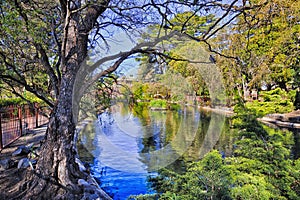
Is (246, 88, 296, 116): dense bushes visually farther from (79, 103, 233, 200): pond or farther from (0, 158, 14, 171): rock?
(0, 158, 14, 171): rock

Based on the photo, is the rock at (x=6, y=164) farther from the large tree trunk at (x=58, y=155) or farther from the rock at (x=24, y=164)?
the large tree trunk at (x=58, y=155)

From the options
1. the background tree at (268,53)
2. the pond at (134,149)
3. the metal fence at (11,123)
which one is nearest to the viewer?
the pond at (134,149)

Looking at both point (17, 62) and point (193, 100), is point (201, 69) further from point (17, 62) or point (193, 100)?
point (17, 62)

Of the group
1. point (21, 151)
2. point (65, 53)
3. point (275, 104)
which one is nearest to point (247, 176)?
point (65, 53)

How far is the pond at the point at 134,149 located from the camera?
4.67 meters

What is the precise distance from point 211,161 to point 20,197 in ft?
7.25

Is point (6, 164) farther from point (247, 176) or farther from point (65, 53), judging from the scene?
point (247, 176)

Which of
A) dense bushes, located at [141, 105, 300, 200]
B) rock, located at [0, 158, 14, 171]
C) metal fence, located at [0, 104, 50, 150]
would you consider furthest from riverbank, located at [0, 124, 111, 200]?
metal fence, located at [0, 104, 50, 150]

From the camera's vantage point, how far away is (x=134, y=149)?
7.01 metres

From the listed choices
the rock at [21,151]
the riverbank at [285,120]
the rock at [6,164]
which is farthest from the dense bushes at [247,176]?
the riverbank at [285,120]

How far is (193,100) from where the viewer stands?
2055 cm

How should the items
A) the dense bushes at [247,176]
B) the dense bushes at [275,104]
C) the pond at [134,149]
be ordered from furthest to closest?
the dense bushes at [275,104]
the pond at [134,149]
the dense bushes at [247,176]

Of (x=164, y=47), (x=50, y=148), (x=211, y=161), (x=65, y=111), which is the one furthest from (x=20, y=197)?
(x=164, y=47)

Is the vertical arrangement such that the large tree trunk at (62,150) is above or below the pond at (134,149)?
above
